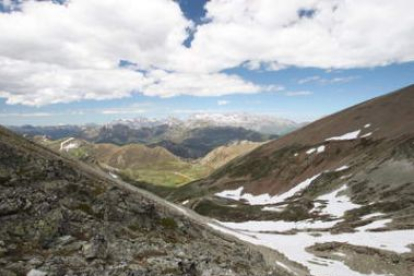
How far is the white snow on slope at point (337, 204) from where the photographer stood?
289 feet

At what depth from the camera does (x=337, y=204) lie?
310 ft

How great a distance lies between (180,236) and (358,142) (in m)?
117

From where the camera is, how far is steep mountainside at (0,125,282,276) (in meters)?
22.9

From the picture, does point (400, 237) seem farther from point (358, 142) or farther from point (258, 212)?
point (358, 142)

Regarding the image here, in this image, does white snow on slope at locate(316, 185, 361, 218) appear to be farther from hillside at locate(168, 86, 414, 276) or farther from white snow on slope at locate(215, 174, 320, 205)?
white snow on slope at locate(215, 174, 320, 205)

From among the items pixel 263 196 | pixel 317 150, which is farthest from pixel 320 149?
pixel 263 196

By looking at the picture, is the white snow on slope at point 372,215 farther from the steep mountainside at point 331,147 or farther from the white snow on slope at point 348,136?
the white snow on slope at point 348,136

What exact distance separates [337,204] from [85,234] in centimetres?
7906

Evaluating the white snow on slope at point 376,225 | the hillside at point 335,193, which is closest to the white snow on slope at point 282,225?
the hillside at point 335,193

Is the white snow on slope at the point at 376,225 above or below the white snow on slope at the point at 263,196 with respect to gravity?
above

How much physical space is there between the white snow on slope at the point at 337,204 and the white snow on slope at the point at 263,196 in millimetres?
21400

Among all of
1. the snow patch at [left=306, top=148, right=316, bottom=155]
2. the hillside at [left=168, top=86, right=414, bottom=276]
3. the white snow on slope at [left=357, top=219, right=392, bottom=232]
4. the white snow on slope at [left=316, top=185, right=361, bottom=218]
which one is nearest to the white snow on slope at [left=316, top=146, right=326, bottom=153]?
the hillside at [left=168, top=86, right=414, bottom=276]

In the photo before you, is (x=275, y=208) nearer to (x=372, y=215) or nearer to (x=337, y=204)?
(x=337, y=204)

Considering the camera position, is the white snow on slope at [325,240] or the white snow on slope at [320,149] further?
the white snow on slope at [320,149]
